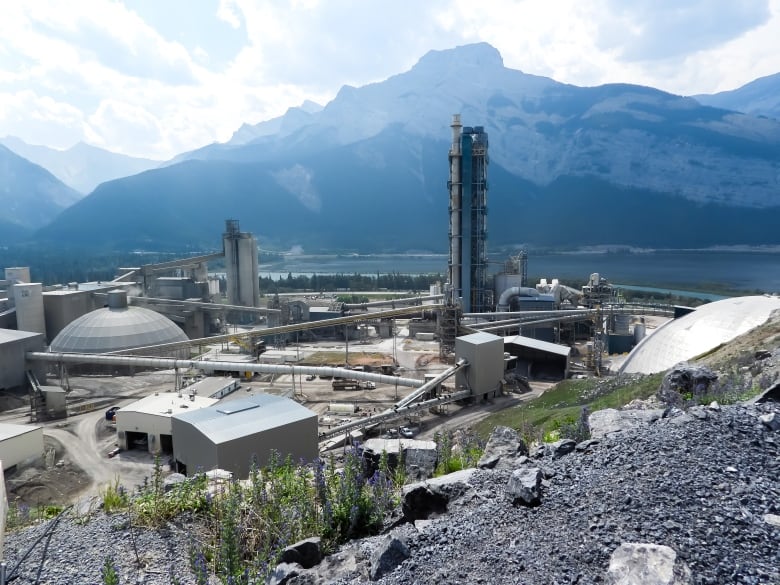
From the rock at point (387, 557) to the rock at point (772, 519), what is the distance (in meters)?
3.20

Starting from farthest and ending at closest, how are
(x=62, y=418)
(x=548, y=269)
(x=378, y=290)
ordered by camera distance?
1. (x=548, y=269)
2. (x=378, y=290)
3. (x=62, y=418)

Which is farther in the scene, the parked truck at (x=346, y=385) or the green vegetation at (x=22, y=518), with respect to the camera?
the parked truck at (x=346, y=385)

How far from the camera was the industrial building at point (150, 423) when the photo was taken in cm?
2452

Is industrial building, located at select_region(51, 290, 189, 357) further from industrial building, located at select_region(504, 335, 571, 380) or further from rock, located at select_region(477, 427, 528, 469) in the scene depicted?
rock, located at select_region(477, 427, 528, 469)

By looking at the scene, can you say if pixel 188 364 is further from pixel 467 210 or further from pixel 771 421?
pixel 771 421

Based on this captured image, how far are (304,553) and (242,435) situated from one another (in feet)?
41.5

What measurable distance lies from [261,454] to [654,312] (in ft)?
181

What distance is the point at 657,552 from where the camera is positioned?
3.80 meters

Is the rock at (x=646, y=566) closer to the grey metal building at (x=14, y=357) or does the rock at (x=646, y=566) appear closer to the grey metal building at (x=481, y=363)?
the grey metal building at (x=481, y=363)

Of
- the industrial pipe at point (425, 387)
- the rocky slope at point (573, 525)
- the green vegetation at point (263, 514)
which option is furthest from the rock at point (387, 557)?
the industrial pipe at point (425, 387)

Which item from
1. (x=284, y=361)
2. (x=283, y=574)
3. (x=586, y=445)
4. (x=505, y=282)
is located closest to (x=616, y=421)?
(x=586, y=445)

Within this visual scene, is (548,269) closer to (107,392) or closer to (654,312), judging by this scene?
(654,312)

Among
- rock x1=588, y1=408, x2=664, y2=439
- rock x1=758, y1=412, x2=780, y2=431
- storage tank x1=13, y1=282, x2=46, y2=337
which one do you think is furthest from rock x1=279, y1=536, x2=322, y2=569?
storage tank x1=13, y1=282, x2=46, y2=337

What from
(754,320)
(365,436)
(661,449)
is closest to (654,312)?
(754,320)
